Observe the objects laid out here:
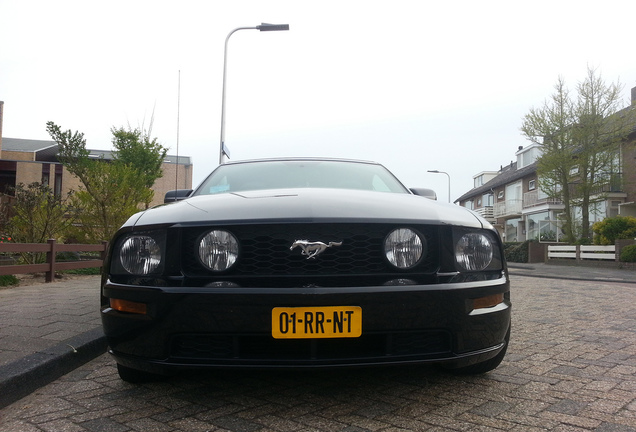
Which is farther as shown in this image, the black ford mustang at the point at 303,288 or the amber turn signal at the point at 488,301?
the amber turn signal at the point at 488,301

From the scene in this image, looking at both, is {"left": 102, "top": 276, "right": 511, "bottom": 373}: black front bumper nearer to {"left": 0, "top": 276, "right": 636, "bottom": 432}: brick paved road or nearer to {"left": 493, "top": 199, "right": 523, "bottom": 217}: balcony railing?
{"left": 0, "top": 276, "right": 636, "bottom": 432}: brick paved road

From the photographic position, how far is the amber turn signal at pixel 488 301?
7.84 feet

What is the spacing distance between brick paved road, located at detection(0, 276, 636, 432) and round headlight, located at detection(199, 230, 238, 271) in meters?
0.68

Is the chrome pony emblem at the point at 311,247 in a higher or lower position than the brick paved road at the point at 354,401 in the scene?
higher

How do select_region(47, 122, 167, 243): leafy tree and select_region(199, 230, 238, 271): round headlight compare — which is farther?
select_region(47, 122, 167, 243): leafy tree

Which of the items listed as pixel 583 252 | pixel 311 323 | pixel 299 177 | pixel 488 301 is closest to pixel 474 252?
pixel 488 301

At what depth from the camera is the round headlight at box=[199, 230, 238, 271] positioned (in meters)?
2.35

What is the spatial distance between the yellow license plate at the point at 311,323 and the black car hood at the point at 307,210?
41 centimetres

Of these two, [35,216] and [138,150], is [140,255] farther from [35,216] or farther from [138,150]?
[138,150]

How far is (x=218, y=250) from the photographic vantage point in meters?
2.37

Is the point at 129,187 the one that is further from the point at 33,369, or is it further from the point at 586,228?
the point at 586,228

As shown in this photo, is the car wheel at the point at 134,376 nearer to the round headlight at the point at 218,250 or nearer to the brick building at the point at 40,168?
the round headlight at the point at 218,250

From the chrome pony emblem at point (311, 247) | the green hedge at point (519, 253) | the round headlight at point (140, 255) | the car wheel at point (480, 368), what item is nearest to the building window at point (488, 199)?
the green hedge at point (519, 253)

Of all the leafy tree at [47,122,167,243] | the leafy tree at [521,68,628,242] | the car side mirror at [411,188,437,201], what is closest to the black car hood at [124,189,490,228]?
the car side mirror at [411,188,437,201]
